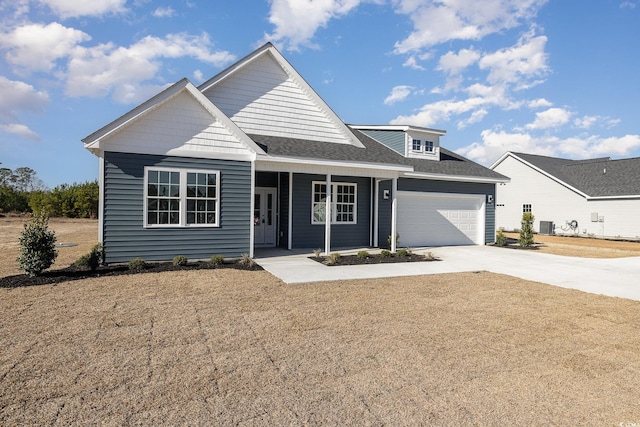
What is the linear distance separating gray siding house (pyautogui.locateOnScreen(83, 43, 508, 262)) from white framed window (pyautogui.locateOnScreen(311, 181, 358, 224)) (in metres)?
0.04

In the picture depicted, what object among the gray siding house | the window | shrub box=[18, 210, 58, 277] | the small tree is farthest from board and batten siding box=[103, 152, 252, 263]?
the small tree

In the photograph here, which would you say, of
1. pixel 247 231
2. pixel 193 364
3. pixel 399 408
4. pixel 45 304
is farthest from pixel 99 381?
pixel 247 231

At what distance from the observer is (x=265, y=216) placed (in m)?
14.4

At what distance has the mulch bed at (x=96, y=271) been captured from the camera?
7616 millimetres

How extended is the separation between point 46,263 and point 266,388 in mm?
7186

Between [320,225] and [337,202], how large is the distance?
113 cm

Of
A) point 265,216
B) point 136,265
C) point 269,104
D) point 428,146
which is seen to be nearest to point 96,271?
point 136,265

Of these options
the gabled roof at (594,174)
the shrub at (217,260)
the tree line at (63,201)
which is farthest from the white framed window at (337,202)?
the tree line at (63,201)

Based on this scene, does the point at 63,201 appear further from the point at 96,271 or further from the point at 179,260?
the point at 179,260

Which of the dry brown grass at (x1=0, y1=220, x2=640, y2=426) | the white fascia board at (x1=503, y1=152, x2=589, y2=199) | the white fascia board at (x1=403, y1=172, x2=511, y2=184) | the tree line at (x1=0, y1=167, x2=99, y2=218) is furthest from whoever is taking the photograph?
the tree line at (x1=0, y1=167, x2=99, y2=218)

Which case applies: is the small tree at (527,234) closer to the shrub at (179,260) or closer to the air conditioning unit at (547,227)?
the air conditioning unit at (547,227)

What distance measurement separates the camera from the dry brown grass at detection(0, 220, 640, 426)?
3.09 m

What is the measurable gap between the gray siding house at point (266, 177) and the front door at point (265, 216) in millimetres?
42

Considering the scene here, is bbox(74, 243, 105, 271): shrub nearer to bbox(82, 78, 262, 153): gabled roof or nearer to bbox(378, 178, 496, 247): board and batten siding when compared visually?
bbox(82, 78, 262, 153): gabled roof
